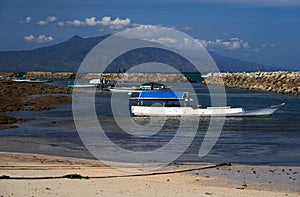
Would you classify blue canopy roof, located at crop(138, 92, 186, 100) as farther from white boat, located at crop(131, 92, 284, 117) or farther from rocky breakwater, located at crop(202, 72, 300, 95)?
rocky breakwater, located at crop(202, 72, 300, 95)

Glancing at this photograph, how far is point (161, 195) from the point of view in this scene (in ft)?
44.7

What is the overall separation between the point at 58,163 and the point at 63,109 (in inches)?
1260

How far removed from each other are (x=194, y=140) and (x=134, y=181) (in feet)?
44.3

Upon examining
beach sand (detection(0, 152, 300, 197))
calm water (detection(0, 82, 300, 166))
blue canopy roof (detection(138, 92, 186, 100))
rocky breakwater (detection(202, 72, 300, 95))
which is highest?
rocky breakwater (detection(202, 72, 300, 95))

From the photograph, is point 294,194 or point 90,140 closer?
point 294,194

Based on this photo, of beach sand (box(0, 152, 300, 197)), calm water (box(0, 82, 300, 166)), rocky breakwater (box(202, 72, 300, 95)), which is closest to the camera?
beach sand (box(0, 152, 300, 197))

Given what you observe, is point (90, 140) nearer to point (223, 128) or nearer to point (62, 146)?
point (62, 146)

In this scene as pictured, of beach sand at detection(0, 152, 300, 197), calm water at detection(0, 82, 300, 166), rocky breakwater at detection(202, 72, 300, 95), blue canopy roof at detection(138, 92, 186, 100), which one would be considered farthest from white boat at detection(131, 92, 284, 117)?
rocky breakwater at detection(202, 72, 300, 95)

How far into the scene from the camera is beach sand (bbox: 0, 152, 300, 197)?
1390 cm

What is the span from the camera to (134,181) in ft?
51.4

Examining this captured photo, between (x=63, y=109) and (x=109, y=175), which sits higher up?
(x=63, y=109)

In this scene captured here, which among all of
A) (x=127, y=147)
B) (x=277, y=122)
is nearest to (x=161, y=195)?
(x=127, y=147)

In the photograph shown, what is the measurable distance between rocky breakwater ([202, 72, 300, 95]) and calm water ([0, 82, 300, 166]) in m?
39.3

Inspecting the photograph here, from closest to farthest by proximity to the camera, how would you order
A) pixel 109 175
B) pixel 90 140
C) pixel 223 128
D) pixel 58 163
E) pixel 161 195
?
pixel 161 195, pixel 109 175, pixel 58 163, pixel 90 140, pixel 223 128
